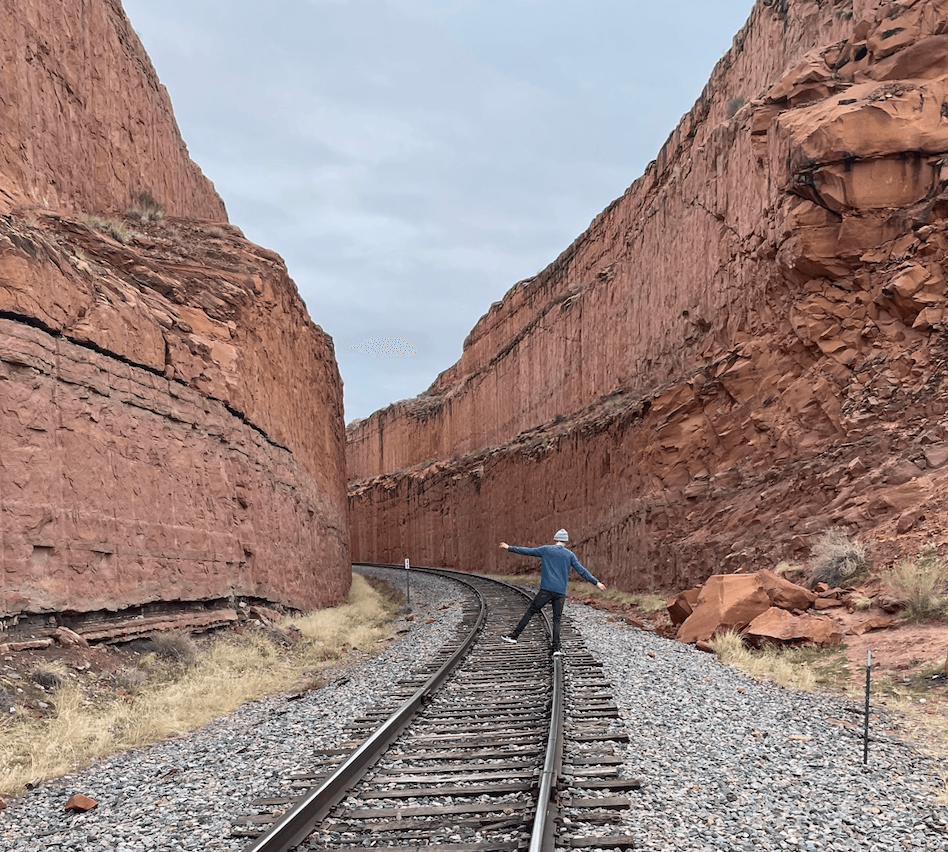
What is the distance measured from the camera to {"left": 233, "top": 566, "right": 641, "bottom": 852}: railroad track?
4.44m

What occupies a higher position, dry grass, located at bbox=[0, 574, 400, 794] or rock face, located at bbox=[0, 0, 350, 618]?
rock face, located at bbox=[0, 0, 350, 618]

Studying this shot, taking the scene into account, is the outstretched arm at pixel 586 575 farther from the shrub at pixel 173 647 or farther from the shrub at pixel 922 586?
the shrub at pixel 173 647

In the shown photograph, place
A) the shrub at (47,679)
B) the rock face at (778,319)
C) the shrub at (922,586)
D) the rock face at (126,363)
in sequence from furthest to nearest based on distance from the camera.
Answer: the rock face at (778,319) → the shrub at (922,586) → the rock face at (126,363) → the shrub at (47,679)

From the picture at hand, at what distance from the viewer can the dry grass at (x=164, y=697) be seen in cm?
650

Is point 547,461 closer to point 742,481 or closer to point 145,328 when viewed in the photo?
point 742,481

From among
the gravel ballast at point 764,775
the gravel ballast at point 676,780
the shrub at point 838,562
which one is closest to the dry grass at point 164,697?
the gravel ballast at point 676,780

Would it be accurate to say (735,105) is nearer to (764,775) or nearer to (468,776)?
(764,775)

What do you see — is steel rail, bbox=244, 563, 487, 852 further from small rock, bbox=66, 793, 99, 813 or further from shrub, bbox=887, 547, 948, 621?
shrub, bbox=887, 547, 948, 621

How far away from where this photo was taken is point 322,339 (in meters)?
26.3

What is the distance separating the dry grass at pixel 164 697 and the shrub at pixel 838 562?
338 inches

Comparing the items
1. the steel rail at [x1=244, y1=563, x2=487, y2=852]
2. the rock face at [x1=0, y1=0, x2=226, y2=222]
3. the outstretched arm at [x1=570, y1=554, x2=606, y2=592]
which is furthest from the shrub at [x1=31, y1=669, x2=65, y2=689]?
the rock face at [x1=0, y1=0, x2=226, y2=222]

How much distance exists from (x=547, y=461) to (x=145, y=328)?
2464cm

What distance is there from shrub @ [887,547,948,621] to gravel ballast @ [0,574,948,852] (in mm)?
3269

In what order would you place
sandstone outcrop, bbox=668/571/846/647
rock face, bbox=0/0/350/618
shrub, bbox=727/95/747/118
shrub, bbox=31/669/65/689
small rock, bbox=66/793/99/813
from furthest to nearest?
shrub, bbox=727/95/747/118 < sandstone outcrop, bbox=668/571/846/647 < rock face, bbox=0/0/350/618 < shrub, bbox=31/669/65/689 < small rock, bbox=66/793/99/813
